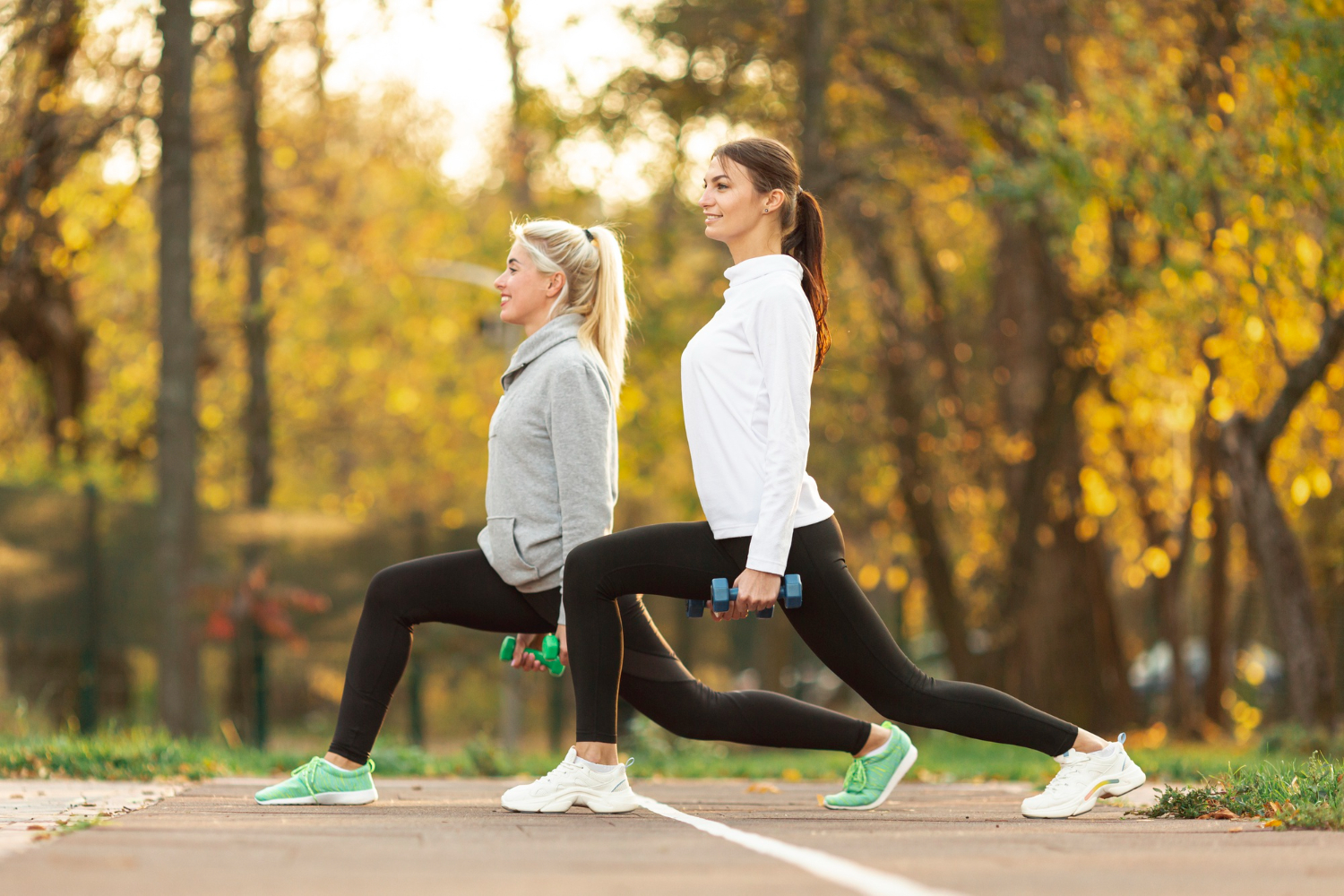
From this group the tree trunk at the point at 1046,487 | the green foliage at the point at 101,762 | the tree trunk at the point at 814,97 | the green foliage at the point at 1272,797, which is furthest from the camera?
the tree trunk at the point at 814,97

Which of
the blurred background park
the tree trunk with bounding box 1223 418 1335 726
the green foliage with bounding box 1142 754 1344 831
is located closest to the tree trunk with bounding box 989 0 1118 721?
the blurred background park

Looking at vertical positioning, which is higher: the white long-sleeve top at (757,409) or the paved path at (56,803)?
the white long-sleeve top at (757,409)

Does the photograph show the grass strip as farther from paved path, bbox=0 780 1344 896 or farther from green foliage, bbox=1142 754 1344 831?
paved path, bbox=0 780 1344 896

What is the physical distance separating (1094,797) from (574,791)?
5.35 feet

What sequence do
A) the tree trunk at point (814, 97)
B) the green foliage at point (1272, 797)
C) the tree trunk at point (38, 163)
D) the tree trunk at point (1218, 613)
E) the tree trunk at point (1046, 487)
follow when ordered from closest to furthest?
the green foliage at point (1272, 797), the tree trunk at point (38, 163), the tree trunk at point (1046, 487), the tree trunk at point (814, 97), the tree trunk at point (1218, 613)

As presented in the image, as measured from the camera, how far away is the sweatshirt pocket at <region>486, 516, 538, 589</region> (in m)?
5.01

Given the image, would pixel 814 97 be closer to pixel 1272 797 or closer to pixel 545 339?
pixel 545 339

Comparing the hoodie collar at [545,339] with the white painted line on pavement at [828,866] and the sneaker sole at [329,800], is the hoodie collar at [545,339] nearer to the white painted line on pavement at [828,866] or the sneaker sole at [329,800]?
the sneaker sole at [329,800]

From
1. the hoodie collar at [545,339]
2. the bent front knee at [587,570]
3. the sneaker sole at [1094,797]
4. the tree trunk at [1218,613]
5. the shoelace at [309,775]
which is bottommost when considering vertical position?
the tree trunk at [1218,613]

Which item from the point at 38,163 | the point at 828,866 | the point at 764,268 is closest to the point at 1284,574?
the point at 764,268

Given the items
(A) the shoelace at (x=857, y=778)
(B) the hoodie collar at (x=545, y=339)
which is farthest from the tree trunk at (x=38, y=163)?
(A) the shoelace at (x=857, y=778)

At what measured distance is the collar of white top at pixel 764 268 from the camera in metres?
4.86

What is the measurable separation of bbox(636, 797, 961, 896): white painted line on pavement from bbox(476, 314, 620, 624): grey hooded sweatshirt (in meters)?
0.96

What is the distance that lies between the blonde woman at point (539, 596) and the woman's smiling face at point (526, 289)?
140 mm
